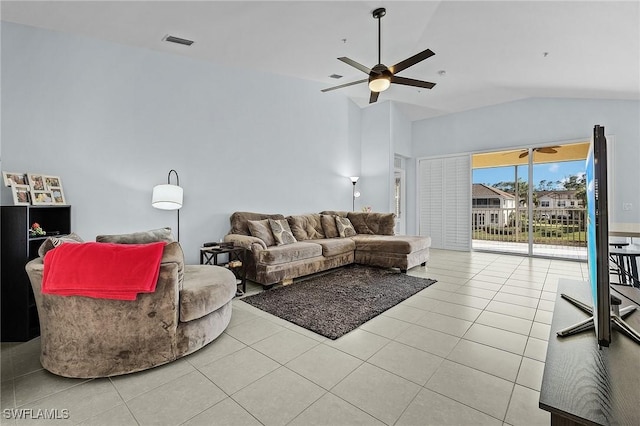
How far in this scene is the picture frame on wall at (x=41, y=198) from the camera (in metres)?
2.70

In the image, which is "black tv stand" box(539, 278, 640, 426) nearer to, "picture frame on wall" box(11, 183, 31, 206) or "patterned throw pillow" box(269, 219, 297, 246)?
"patterned throw pillow" box(269, 219, 297, 246)

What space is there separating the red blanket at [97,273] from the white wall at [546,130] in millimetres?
5540

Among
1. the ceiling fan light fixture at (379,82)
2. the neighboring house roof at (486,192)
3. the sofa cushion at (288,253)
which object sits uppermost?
the ceiling fan light fixture at (379,82)

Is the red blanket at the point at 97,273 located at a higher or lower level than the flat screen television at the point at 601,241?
lower

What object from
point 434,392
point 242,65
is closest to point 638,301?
point 434,392

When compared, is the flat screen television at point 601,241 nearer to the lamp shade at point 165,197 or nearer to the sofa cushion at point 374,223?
the lamp shade at point 165,197

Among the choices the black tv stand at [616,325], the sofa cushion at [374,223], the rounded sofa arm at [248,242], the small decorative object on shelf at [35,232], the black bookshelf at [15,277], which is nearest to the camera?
the black tv stand at [616,325]

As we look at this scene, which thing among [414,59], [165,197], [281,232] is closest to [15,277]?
[165,197]

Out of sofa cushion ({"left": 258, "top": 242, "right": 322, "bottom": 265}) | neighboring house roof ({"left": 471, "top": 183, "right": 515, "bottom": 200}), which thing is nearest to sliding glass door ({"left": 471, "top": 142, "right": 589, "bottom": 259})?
neighboring house roof ({"left": 471, "top": 183, "right": 515, "bottom": 200})

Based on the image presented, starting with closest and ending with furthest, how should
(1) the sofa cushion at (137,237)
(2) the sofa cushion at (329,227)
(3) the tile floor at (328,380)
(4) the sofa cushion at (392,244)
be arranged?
1. (3) the tile floor at (328,380)
2. (1) the sofa cushion at (137,237)
3. (4) the sofa cushion at (392,244)
4. (2) the sofa cushion at (329,227)

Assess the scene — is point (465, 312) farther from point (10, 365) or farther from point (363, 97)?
point (363, 97)

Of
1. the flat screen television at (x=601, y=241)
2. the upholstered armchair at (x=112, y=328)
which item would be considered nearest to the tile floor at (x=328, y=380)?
the upholstered armchair at (x=112, y=328)

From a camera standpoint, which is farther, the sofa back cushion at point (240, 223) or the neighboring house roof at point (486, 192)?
the neighboring house roof at point (486, 192)

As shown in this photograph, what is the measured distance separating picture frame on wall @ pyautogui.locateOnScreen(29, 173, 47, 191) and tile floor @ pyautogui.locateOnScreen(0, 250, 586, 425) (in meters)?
1.42
